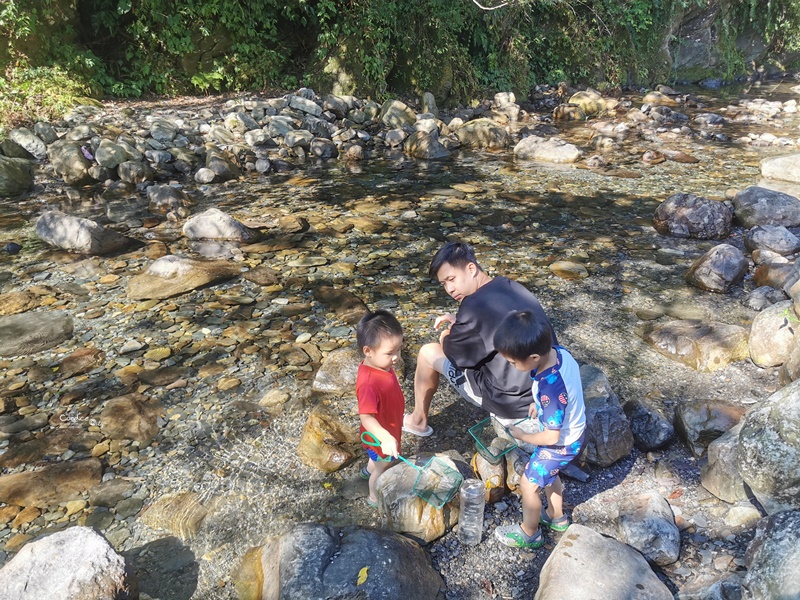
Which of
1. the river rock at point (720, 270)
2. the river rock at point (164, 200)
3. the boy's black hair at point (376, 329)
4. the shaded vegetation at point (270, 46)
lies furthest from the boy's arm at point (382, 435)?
the shaded vegetation at point (270, 46)

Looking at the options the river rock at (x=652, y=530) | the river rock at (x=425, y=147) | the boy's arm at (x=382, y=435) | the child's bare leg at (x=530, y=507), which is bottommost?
the river rock at (x=425, y=147)

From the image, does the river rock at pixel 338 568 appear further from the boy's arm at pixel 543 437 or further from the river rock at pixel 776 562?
the river rock at pixel 776 562

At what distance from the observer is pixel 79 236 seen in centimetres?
570

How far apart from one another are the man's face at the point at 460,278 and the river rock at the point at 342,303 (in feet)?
5.56

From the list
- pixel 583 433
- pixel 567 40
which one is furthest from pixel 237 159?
pixel 567 40

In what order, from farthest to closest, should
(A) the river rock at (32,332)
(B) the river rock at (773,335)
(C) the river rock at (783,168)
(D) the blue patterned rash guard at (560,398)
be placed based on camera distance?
(C) the river rock at (783,168) → (A) the river rock at (32,332) → (B) the river rock at (773,335) → (D) the blue patterned rash guard at (560,398)

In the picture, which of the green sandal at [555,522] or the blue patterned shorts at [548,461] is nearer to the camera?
the blue patterned shorts at [548,461]

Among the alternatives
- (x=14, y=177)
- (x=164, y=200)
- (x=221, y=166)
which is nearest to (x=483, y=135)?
(x=221, y=166)

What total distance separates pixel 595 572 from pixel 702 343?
213 cm

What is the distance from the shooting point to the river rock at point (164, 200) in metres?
6.96

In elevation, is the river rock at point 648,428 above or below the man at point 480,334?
below

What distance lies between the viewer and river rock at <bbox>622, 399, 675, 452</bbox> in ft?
9.83

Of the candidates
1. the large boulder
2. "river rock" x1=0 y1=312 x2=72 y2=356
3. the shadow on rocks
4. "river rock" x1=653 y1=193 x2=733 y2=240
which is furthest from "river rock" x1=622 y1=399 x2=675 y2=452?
the large boulder

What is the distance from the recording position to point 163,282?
4.93m
